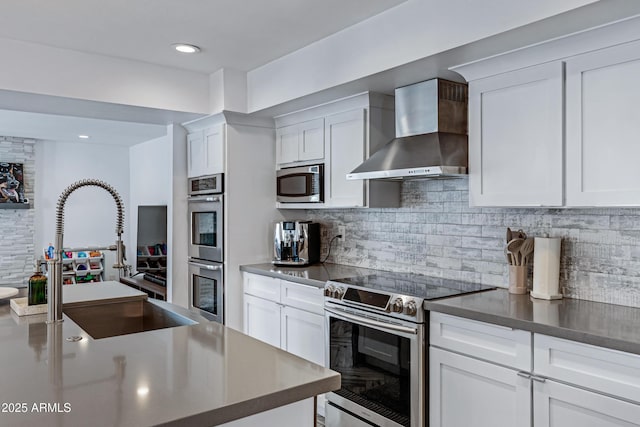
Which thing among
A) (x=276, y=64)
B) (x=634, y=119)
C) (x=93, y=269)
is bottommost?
(x=93, y=269)

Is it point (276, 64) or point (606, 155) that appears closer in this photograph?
point (606, 155)

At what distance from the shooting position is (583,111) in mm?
2072

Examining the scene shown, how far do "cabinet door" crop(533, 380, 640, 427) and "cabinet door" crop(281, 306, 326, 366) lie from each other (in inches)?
56.0

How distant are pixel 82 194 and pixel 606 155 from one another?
23.3 ft

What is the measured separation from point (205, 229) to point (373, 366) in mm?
2064

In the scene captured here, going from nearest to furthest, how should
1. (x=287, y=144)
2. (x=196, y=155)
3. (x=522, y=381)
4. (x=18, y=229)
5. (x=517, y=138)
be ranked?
(x=522, y=381) < (x=517, y=138) < (x=287, y=144) < (x=196, y=155) < (x=18, y=229)

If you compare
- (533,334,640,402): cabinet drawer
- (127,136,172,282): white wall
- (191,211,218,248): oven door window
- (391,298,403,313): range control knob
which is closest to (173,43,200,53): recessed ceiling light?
(191,211,218,248): oven door window

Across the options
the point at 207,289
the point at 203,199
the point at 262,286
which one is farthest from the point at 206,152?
the point at 262,286

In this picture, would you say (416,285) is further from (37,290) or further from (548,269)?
(37,290)

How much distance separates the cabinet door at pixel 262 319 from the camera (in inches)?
138

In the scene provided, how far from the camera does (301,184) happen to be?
3.74 m

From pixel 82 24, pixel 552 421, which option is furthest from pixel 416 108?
pixel 82 24

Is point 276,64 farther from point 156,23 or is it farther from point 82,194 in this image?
point 82,194

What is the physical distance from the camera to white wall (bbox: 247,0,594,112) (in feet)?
6.76
